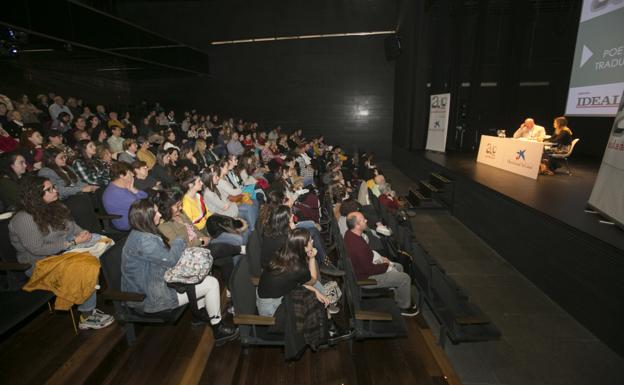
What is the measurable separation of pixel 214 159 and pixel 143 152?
1.38 m

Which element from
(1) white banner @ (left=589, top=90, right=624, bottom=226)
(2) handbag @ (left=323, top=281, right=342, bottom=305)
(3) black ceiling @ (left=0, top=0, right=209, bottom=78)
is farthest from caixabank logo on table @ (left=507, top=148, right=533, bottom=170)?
(3) black ceiling @ (left=0, top=0, right=209, bottom=78)

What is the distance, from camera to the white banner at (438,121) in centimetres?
841

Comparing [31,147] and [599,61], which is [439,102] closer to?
[599,61]

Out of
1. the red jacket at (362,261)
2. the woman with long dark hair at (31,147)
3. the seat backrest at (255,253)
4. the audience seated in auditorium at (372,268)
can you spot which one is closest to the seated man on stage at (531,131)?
the audience seated in auditorium at (372,268)

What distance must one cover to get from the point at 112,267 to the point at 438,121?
8451 mm

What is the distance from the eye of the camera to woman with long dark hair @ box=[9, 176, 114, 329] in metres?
2.65

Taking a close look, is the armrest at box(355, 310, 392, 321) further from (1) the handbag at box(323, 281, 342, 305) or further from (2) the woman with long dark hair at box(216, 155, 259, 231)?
(2) the woman with long dark hair at box(216, 155, 259, 231)

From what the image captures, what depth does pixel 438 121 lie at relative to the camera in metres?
8.83

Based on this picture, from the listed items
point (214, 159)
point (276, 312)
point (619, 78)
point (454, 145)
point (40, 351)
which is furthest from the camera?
point (454, 145)

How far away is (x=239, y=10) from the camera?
11.5m

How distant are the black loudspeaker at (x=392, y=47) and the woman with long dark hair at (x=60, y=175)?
30.4 feet

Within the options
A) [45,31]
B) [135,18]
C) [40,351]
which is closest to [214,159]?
[45,31]

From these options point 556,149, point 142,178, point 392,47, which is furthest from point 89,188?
point 392,47

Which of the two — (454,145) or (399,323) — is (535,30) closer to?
(454,145)
